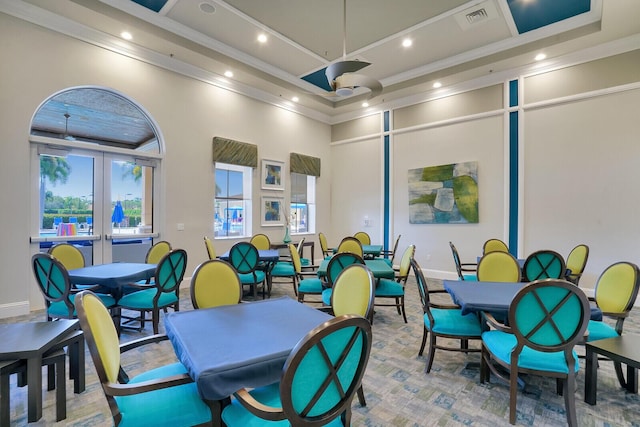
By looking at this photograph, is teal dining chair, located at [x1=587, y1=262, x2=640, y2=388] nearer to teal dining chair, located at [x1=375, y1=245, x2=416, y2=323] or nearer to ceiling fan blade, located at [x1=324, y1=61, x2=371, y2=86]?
teal dining chair, located at [x1=375, y1=245, x2=416, y2=323]

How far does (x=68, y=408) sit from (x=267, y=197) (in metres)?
5.17

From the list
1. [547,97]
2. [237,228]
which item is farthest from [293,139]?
[547,97]

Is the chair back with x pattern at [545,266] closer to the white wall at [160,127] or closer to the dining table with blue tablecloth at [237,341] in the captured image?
the dining table with blue tablecloth at [237,341]

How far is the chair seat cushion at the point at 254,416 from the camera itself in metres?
1.32

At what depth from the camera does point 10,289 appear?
3998 millimetres

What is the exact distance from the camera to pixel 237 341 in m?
1.58

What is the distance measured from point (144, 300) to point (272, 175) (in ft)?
14.1

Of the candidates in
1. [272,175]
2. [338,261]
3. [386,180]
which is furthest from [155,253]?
[386,180]

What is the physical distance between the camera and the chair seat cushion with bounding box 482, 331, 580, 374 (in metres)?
1.94

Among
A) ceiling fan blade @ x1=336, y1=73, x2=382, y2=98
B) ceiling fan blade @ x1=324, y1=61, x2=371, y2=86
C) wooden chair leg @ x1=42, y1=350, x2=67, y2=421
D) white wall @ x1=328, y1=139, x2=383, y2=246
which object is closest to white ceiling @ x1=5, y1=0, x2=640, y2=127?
ceiling fan blade @ x1=336, y1=73, x2=382, y2=98

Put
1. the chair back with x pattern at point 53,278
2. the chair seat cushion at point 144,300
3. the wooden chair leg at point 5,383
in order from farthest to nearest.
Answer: the chair seat cushion at point 144,300
the chair back with x pattern at point 53,278
the wooden chair leg at point 5,383

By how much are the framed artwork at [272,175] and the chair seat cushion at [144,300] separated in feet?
12.4

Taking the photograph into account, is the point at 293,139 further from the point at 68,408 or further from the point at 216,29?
the point at 68,408

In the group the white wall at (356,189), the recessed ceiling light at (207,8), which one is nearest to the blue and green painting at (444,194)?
the white wall at (356,189)
